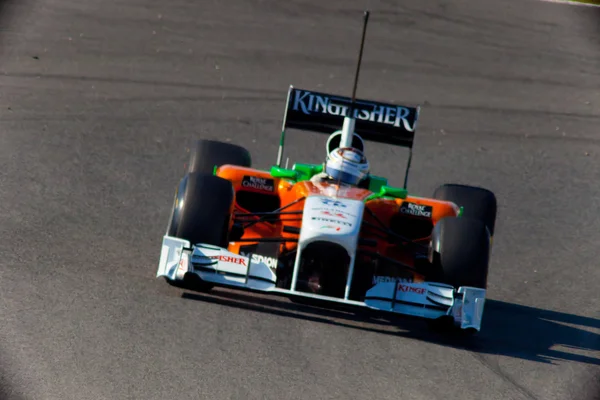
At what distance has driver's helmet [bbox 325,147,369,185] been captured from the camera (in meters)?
11.2

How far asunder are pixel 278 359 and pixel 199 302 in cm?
129

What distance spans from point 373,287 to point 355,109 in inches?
103

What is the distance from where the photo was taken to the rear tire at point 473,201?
38.9 ft

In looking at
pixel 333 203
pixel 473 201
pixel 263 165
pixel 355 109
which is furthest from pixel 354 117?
pixel 263 165

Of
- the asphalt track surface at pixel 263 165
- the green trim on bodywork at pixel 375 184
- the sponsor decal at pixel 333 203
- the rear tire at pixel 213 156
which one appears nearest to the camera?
the asphalt track surface at pixel 263 165

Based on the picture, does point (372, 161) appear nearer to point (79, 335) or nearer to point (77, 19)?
point (77, 19)

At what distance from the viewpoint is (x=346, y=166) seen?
440 inches

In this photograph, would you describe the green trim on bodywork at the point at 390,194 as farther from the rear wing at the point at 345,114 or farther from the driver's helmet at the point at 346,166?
the rear wing at the point at 345,114

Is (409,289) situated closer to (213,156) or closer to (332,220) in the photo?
(332,220)

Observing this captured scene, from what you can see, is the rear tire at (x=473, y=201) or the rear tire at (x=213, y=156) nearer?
the rear tire at (x=473, y=201)

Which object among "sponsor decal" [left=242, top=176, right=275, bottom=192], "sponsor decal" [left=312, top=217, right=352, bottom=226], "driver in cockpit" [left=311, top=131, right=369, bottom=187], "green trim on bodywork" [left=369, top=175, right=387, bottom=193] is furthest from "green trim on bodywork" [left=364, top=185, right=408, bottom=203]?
"sponsor decal" [left=312, top=217, right=352, bottom=226]

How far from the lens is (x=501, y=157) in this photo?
1616 centimetres

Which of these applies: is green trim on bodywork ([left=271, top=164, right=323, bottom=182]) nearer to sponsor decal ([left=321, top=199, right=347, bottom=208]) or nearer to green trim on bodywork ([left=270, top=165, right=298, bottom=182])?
green trim on bodywork ([left=270, top=165, right=298, bottom=182])

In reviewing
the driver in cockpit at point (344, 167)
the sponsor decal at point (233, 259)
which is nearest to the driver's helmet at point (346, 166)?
the driver in cockpit at point (344, 167)
